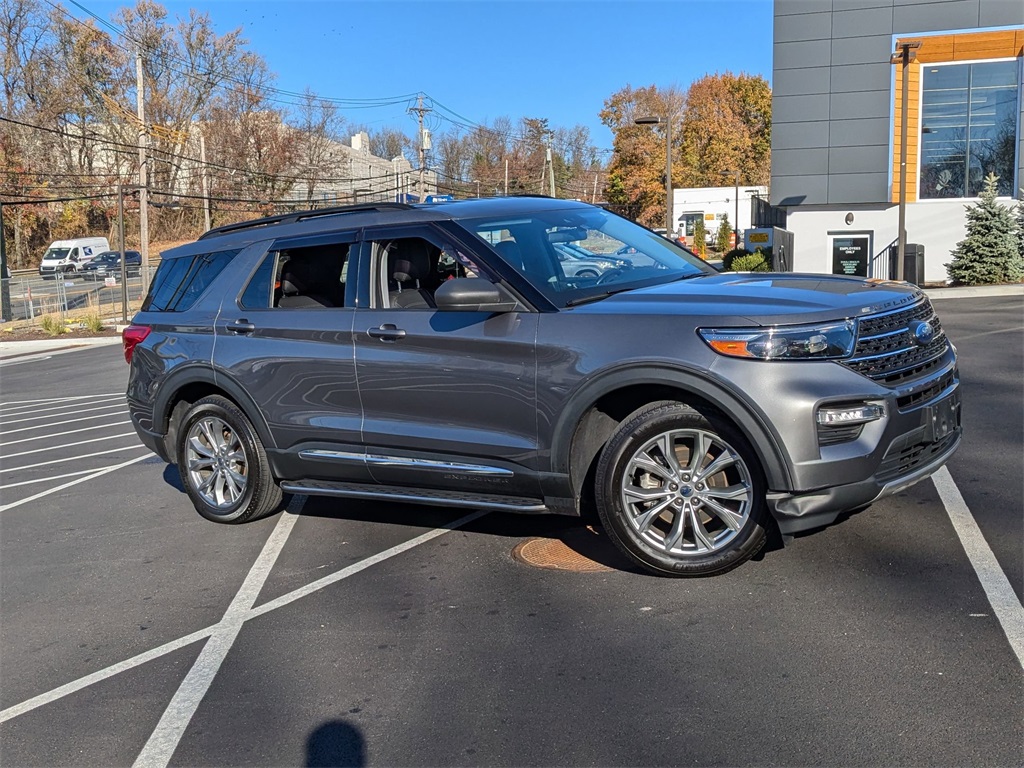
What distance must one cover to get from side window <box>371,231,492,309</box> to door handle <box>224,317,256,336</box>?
974 millimetres

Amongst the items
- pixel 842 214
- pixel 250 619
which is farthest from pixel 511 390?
pixel 842 214

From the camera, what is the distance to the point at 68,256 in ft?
186

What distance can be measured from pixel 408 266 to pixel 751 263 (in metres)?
24.6

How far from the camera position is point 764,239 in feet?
121

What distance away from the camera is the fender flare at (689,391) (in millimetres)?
4332

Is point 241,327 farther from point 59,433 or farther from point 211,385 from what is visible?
point 59,433

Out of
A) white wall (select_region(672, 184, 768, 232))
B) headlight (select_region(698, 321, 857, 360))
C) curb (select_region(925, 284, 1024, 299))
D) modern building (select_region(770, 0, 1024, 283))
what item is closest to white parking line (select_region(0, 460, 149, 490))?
headlight (select_region(698, 321, 857, 360))

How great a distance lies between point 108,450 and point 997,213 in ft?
83.9

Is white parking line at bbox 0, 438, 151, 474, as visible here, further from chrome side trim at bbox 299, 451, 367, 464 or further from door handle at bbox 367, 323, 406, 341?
door handle at bbox 367, 323, 406, 341

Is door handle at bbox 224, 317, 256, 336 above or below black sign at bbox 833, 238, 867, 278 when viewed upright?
below

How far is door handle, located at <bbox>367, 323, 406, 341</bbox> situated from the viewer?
539 centimetres

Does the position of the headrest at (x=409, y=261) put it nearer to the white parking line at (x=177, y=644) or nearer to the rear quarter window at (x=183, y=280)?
the rear quarter window at (x=183, y=280)

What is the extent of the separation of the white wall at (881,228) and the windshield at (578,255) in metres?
28.3

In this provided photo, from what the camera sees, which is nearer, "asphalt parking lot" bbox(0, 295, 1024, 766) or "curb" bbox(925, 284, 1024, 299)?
"asphalt parking lot" bbox(0, 295, 1024, 766)
